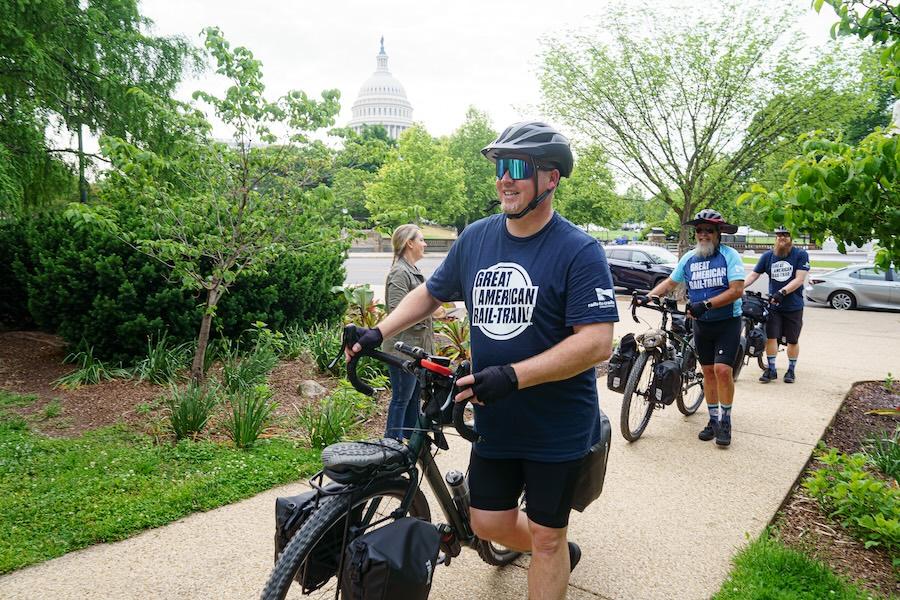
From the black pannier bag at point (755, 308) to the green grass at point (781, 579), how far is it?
5082mm

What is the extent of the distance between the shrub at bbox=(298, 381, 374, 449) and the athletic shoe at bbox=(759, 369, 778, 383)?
512 cm

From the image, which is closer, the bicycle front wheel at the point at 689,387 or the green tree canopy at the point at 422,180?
the bicycle front wheel at the point at 689,387

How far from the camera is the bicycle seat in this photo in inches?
83.8

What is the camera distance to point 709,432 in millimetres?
5465

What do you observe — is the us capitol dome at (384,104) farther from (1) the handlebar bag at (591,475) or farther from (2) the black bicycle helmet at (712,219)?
(1) the handlebar bag at (591,475)

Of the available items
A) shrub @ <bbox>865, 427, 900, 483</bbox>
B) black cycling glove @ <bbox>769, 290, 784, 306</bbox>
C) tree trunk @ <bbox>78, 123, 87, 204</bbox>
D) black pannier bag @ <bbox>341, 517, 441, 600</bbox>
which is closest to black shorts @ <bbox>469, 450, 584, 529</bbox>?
black pannier bag @ <bbox>341, 517, 441, 600</bbox>

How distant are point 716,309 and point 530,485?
352 cm

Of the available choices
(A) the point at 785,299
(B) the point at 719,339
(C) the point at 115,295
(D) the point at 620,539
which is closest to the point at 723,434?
(B) the point at 719,339

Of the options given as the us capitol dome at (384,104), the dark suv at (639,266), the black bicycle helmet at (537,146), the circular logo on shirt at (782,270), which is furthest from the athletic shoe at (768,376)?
the us capitol dome at (384,104)

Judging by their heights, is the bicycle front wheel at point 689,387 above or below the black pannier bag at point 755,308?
below

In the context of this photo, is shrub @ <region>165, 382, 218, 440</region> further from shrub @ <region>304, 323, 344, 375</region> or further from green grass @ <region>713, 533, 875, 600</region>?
green grass @ <region>713, 533, 875, 600</region>

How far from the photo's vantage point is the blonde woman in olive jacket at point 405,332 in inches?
193

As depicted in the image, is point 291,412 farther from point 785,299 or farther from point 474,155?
point 474,155

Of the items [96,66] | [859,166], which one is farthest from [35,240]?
[859,166]
